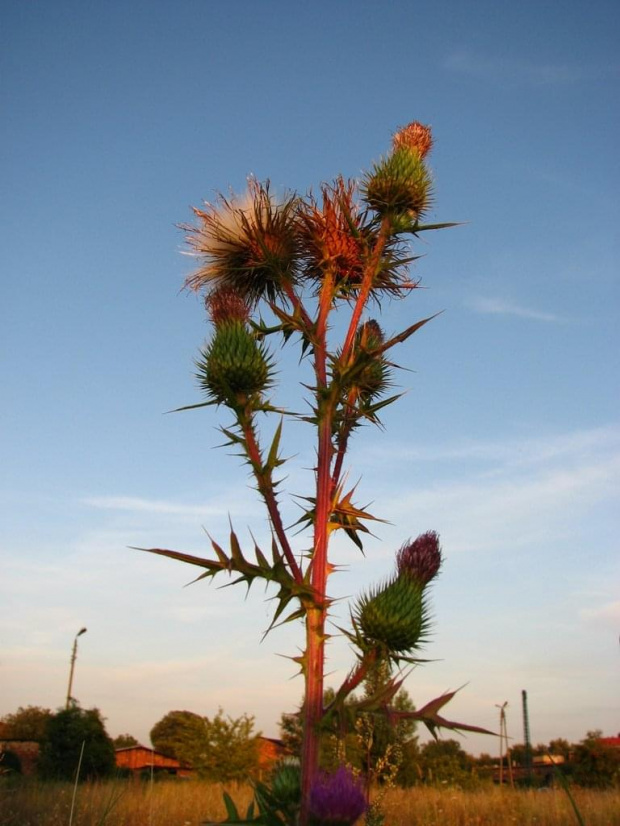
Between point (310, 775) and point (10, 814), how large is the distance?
31.2ft

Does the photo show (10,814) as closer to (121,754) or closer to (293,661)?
(293,661)

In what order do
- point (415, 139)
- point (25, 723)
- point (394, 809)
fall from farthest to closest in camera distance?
point (25, 723), point (394, 809), point (415, 139)

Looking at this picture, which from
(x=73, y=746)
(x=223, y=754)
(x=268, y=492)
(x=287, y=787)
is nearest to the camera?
(x=287, y=787)

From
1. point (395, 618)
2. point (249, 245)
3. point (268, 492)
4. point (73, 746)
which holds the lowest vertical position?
point (73, 746)

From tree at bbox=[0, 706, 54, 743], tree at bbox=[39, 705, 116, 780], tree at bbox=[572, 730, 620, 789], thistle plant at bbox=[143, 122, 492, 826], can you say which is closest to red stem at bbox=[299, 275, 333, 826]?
thistle plant at bbox=[143, 122, 492, 826]

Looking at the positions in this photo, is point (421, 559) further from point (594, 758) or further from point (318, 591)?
point (594, 758)

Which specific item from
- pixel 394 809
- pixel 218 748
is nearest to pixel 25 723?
pixel 218 748

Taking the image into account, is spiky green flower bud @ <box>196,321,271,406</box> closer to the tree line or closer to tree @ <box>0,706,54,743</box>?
the tree line

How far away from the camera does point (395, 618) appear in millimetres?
3893

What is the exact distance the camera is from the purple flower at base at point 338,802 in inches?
100

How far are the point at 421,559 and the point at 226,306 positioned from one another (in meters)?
2.14

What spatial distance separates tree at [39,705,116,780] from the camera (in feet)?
75.2

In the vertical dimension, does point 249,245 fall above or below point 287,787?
above

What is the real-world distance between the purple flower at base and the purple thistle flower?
1.67 meters
